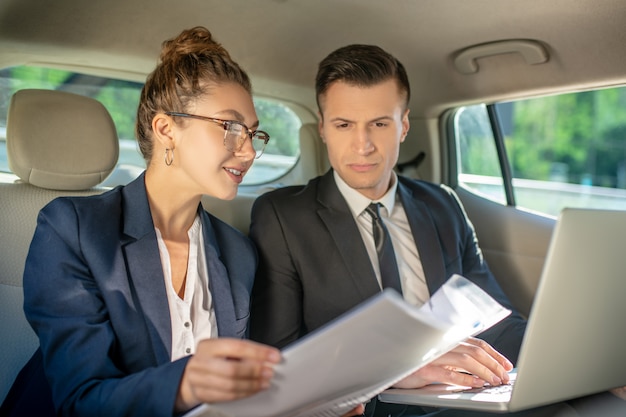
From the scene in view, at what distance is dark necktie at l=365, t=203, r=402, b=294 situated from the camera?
1.92 m

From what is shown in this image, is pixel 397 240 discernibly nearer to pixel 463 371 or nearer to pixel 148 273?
pixel 463 371

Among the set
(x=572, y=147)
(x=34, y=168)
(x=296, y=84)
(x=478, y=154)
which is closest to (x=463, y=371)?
(x=34, y=168)

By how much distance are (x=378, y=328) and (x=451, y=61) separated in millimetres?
1840

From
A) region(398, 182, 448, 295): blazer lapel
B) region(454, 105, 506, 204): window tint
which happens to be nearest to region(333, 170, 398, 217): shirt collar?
region(398, 182, 448, 295): blazer lapel

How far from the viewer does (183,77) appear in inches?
62.4

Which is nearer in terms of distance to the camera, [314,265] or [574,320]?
[574,320]

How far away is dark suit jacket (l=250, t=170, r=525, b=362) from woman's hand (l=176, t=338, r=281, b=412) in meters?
0.79

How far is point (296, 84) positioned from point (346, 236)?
3.63ft

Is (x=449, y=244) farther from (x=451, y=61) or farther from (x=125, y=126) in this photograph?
(x=125, y=126)

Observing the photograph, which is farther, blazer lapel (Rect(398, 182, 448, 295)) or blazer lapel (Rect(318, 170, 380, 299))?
blazer lapel (Rect(398, 182, 448, 295))

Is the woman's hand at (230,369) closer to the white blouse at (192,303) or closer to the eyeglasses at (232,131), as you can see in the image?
the white blouse at (192,303)

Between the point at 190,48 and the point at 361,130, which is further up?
the point at 190,48

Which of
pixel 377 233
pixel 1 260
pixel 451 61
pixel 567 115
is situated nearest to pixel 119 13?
pixel 1 260

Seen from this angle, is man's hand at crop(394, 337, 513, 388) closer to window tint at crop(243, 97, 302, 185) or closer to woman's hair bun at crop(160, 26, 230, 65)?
woman's hair bun at crop(160, 26, 230, 65)
